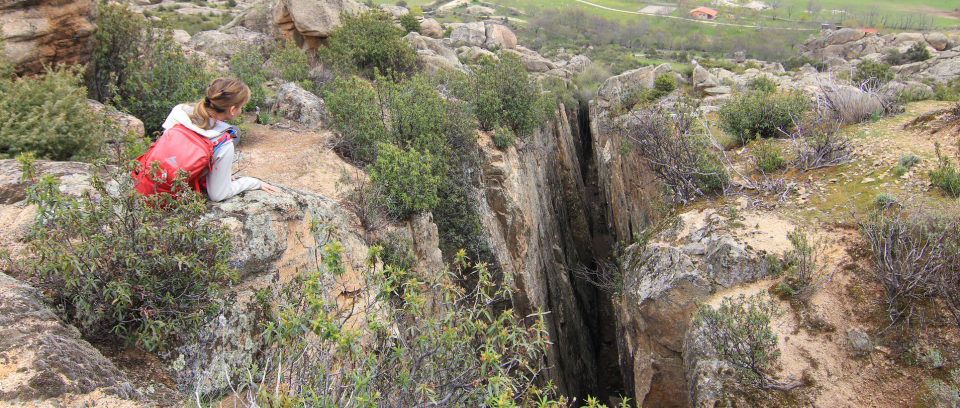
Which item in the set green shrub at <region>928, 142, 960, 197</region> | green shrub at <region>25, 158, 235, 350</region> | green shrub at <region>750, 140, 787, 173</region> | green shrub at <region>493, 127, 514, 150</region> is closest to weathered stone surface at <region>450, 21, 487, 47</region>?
green shrub at <region>493, 127, 514, 150</region>

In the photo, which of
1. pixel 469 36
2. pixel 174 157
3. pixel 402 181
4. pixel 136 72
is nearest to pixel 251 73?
pixel 136 72

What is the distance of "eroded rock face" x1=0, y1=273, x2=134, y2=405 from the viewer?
2.58 m

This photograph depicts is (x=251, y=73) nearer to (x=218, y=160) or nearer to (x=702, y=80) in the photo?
(x=218, y=160)

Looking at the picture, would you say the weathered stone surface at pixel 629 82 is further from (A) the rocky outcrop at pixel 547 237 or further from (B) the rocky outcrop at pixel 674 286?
(B) the rocky outcrop at pixel 674 286

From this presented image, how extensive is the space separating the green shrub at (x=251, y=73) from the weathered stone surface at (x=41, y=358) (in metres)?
8.14

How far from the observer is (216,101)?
4.02 m

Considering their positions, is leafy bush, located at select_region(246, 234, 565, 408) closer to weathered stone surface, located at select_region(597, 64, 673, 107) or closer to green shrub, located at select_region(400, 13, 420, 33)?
weathered stone surface, located at select_region(597, 64, 673, 107)

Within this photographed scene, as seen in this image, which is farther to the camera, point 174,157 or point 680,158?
point 680,158

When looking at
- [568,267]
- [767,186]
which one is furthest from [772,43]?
[767,186]

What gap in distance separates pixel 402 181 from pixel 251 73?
738cm

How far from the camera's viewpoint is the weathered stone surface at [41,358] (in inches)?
101

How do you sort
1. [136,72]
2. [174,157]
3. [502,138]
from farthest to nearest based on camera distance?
[502,138]
[136,72]
[174,157]

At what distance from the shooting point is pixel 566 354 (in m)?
12.8

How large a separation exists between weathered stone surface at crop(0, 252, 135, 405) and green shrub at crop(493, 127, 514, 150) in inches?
372
